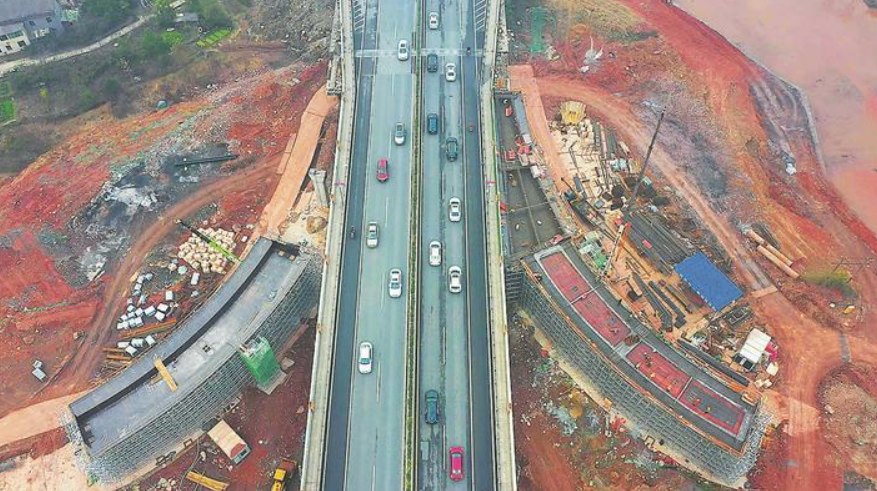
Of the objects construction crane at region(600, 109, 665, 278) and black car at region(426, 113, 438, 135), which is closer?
construction crane at region(600, 109, 665, 278)

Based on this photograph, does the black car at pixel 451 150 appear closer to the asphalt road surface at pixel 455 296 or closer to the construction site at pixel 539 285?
the asphalt road surface at pixel 455 296

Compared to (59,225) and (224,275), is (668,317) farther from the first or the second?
(59,225)

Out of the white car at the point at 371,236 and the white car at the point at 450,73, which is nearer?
the white car at the point at 371,236

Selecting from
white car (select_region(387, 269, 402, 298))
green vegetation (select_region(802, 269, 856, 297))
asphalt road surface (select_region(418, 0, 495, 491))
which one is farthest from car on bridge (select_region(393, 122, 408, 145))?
green vegetation (select_region(802, 269, 856, 297))

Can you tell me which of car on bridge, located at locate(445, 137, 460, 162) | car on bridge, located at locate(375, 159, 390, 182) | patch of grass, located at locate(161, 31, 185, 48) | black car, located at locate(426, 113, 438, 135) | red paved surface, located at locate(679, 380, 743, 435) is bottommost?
red paved surface, located at locate(679, 380, 743, 435)

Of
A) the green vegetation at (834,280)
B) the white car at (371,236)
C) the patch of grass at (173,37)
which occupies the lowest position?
the green vegetation at (834,280)

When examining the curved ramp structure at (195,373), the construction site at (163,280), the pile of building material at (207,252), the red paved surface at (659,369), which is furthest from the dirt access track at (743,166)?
the pile of building material at (207,252)

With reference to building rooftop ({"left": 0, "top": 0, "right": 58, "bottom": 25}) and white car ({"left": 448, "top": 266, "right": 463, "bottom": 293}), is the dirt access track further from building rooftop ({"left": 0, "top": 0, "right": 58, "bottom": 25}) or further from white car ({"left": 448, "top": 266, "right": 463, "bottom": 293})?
building rooftop ({"left": 0, "top": 0, "right": 58, "bottom": 25})

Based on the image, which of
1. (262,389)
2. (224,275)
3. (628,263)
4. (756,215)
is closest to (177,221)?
(224,275)
